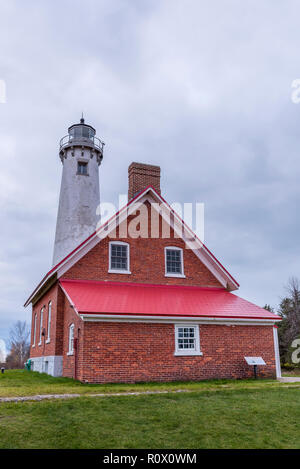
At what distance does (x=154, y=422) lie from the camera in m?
7.54

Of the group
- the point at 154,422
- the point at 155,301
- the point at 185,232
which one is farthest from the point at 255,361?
the point at 154,422

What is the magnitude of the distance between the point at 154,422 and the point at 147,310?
757 cm

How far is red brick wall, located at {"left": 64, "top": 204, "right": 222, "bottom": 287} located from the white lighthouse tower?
26.0 ft

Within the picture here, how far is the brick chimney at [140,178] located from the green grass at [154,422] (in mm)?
12323

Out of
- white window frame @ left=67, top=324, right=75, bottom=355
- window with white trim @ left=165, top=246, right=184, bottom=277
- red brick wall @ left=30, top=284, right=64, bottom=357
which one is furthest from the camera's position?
window with white trim @ left=165, top=246, right=184, bottom=277

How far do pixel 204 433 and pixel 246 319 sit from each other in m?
9.77

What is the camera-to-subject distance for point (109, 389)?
11.7m

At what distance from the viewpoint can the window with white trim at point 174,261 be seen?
19328 mm

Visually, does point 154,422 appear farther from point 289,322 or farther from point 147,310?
point 289,322

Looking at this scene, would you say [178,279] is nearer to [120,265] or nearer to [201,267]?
[201,267]

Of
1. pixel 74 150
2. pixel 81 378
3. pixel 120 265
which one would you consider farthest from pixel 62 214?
pixel 81 378

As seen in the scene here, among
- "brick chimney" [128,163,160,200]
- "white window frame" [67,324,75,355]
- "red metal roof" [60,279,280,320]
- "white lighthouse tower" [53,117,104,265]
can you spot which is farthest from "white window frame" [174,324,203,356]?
"white lighthouse tower" [53,117,104,265]

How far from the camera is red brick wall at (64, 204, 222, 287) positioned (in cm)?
1789

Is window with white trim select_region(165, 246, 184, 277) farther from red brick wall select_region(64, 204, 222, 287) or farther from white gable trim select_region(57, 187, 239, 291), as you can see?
white gable trim select_region(57, 187, 239, 291)
